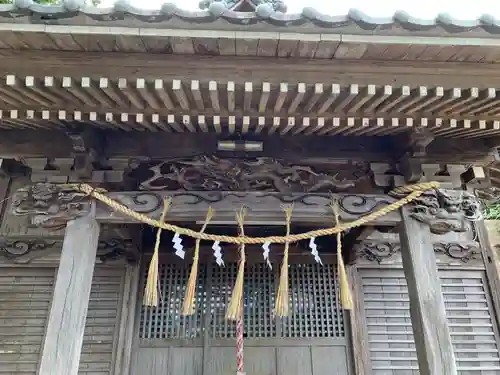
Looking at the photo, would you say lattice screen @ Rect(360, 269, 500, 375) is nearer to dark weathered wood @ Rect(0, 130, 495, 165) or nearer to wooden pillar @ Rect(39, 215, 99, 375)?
dark weathered wood @ Rect(0, 130, 495, 165)

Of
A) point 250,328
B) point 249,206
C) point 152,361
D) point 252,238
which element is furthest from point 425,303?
point 152,361

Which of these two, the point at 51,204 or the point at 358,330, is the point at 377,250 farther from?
the point at 51,204

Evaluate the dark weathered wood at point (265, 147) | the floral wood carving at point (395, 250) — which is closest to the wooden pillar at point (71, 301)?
the dark weathered wood at point (265, 147)

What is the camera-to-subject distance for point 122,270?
435 centimetres

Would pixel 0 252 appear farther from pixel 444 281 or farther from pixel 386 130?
pixel 444 281

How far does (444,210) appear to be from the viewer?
11.1 feet

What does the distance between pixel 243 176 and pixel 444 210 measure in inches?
59.9

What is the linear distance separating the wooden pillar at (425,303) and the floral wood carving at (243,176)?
0.63 m

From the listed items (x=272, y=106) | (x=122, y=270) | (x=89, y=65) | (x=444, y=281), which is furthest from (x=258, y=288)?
(x=89, y=65)

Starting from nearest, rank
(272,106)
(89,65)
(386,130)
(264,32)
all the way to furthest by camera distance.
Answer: (264,32), (89,65), (272,106), (386,130)

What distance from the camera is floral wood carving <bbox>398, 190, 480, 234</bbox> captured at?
3330mm

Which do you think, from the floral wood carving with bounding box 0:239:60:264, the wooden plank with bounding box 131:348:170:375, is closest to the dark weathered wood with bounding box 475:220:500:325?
the wooden plank with bounding box 131:348:170:375

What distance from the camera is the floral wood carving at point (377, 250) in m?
4.44

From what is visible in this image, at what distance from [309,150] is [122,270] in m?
2.11
